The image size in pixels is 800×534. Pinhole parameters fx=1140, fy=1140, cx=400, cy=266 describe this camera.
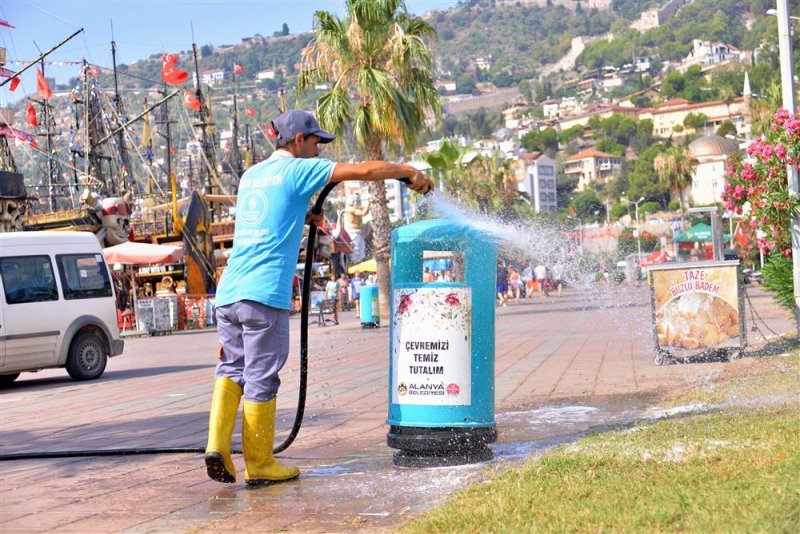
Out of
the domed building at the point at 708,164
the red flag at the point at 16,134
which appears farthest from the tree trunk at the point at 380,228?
the domed building at the point at 708,164

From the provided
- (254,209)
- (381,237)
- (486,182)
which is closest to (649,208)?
→ (486,182)

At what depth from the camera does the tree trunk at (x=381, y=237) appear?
2948 centimetres

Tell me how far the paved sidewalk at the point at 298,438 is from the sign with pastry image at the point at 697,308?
A: 1.19 feet

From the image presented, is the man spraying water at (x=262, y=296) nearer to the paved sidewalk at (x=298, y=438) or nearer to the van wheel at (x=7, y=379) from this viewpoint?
the paved sidewalk at (x=298, y=438)

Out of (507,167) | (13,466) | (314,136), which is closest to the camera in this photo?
(314,136)

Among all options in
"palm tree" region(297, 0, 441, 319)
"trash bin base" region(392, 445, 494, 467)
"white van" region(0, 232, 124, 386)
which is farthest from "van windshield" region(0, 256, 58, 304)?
"palm tree" region(297, 0, 441, 319)

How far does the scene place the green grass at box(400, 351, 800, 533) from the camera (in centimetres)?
405

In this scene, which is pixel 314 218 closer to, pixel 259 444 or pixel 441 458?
pixel 259 444

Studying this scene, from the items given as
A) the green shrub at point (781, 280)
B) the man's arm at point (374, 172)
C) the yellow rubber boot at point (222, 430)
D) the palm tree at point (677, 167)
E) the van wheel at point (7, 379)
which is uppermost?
the palm tree at point (677, 167)

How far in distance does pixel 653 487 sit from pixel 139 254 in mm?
32361

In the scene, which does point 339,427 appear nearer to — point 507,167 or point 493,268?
point 493,268

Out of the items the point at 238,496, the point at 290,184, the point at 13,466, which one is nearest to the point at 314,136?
the point at 290,184

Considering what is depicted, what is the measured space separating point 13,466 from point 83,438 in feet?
5.25

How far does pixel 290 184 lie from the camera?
19.4 ft
